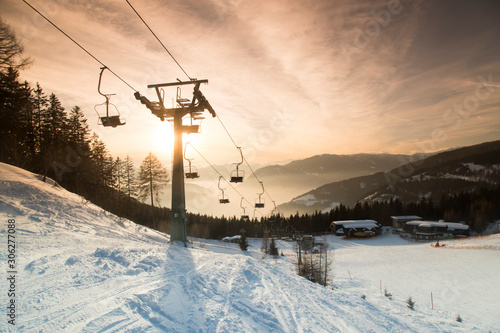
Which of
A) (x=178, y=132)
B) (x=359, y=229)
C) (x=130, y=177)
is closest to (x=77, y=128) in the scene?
(x=130, y=177)

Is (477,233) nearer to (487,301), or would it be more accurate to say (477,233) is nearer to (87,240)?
(487,301)

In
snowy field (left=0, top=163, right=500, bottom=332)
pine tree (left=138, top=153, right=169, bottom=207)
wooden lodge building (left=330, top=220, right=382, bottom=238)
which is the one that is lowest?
wooden lodge building (left=330, top=220, right=382, bottom=238)

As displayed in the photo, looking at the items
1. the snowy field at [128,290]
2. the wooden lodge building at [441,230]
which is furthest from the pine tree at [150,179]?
the wooden lodge building at [441,230]

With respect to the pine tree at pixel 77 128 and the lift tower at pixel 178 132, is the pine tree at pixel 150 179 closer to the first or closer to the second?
the pine tree at pixel 77 128

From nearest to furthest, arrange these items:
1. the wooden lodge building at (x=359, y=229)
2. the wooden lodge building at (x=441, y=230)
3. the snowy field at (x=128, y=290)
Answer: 1. the snowy field at (x=128, y=290)
2. the wooden lodge building at (x=441, y=230)
3. the wooden lodge building at (x=359, y=229)

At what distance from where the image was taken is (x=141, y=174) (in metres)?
52.1

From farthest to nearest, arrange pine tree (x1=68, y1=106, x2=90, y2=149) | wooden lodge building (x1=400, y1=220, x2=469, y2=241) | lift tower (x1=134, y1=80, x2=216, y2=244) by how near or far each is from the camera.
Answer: wooden lodge building (x1=400, y1=220, x2=469, y2=241), pine tree (x1=68, y1=106, x2=90, y2=149), lift tower (x1=134, y1=80, x2=216, y2=244)

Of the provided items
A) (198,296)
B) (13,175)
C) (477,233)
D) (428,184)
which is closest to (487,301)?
(198,296)

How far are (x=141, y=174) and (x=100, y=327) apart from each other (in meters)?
51.1

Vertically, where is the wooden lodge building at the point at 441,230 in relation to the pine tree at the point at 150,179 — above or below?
below

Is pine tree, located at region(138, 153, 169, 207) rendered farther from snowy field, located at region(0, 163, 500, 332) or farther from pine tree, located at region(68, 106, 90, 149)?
snowy field, located at region(0, 163, 500, 332)

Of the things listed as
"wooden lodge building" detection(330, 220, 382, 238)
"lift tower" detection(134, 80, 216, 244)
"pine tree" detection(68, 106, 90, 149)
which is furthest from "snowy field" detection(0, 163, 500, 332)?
"wooden lodge building" detection(330, 220, 382, 238)

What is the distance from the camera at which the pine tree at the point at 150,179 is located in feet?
169

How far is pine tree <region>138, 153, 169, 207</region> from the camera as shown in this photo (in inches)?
2028
